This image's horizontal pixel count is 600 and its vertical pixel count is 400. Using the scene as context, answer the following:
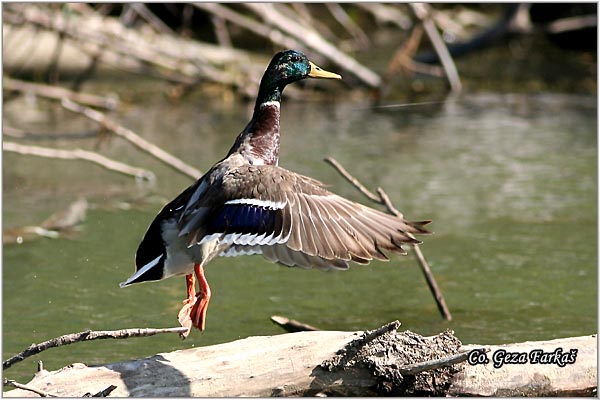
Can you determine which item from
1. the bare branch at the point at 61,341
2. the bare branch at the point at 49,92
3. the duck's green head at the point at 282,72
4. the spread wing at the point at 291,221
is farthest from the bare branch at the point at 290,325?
the bare branch at the point at 49,92

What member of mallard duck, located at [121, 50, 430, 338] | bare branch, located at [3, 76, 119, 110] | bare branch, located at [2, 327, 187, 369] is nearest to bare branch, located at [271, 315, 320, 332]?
mallard duck, located at [121, 50, 430, 338]

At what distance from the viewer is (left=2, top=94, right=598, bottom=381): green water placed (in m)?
6.02

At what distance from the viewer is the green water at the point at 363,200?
6.02 meters

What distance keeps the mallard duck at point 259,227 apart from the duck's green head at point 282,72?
1.55ft

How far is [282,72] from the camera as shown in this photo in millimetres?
5426

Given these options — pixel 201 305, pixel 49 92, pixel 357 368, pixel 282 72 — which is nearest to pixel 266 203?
pixel 201 305

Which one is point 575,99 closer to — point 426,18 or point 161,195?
point 426,18

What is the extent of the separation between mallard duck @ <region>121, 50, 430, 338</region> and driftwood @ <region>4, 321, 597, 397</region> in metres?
0.35

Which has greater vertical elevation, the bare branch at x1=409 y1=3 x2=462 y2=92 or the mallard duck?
the bare branch at x1=409 y1=3 x2=462 y2=92

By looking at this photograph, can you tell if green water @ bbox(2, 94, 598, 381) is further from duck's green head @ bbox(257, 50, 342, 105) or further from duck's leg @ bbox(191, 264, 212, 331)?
duck's green head @ bbox(257, 50, 342, 105)

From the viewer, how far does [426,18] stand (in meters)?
11.4

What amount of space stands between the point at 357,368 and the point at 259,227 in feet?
2.40

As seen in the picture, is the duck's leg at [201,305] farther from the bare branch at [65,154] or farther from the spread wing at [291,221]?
the bare branch at [65,154]

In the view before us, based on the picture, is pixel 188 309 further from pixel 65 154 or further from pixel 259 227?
pixel 65 154
